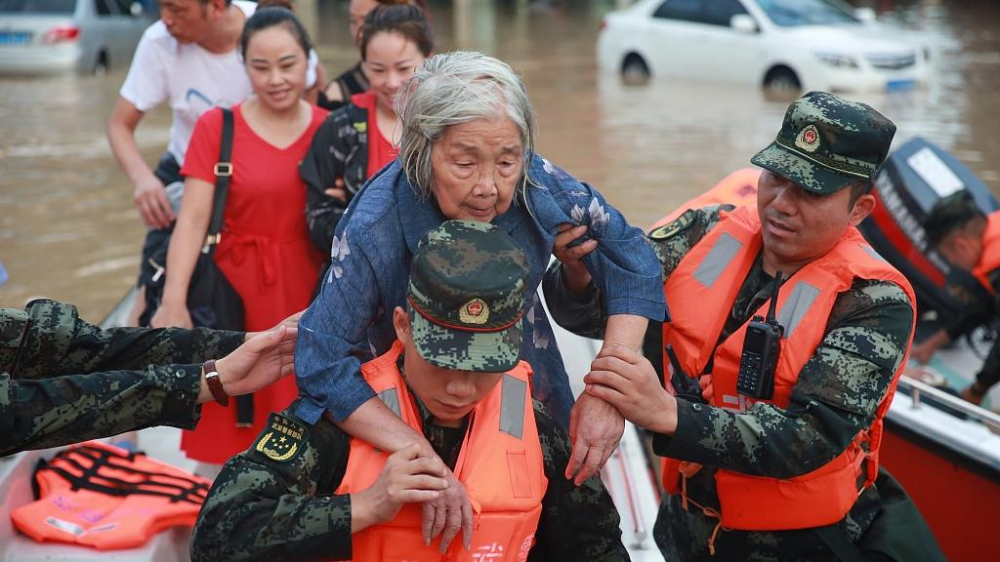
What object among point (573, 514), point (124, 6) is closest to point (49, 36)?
point (124, 6)

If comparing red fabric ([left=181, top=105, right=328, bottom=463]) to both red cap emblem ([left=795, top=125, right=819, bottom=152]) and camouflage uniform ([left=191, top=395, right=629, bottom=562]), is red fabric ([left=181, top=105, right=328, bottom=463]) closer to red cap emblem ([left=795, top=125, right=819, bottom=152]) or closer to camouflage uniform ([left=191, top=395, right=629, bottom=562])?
camouflage uniform ([left=191, top=395, right=629, bottom=562])

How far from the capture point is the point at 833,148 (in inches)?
94.7

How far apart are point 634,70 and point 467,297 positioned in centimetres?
1350

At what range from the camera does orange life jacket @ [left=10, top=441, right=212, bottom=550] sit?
305 cm

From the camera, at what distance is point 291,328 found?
2.39 meters

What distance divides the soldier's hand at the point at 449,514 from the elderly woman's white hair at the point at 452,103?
0.58 m

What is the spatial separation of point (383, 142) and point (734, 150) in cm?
884

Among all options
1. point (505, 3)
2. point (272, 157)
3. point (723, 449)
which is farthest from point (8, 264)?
point (505, 3)

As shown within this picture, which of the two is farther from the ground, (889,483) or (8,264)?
(889,483)

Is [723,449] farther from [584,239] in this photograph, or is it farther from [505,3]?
[505,3]

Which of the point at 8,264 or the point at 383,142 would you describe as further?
the point at 8,264

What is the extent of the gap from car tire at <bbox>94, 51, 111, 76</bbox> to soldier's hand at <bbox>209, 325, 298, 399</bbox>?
47.7ft

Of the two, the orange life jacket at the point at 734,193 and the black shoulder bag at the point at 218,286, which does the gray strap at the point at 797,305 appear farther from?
the black shoulder bag at the point at 218,286

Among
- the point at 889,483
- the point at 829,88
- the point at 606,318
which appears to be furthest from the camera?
the point at 829,88
